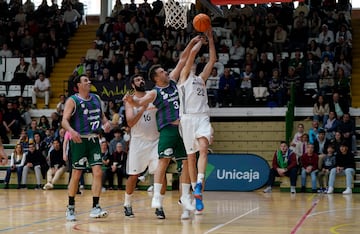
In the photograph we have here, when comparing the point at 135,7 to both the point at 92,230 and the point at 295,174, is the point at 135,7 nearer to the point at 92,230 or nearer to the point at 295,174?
the point at 295,174

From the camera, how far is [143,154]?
35.2 feet

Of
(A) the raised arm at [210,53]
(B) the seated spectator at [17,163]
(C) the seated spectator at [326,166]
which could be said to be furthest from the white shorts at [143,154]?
(B) the seated spectator at [17,163]

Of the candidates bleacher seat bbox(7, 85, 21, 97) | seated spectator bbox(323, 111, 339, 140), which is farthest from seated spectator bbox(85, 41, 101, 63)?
seated spectator bbox(323, 111, 339, 140)

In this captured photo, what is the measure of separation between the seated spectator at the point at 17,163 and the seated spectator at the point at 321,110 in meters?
8.08

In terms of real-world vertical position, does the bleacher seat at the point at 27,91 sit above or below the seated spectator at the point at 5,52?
below

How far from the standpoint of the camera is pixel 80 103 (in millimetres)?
10086

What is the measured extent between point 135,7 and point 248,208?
52.7 ft

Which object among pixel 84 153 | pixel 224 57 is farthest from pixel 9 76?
pixel 84 153

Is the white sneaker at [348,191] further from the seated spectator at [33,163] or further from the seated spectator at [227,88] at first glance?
the seated spectator at [33,163]

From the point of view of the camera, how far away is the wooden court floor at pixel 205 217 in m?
8.98

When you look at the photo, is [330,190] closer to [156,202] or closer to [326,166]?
[326,166]

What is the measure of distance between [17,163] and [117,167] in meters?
3.02

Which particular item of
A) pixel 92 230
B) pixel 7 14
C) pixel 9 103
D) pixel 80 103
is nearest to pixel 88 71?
pixel 9 103

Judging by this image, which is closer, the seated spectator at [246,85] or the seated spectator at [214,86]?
the seated spectator at [246,85]
